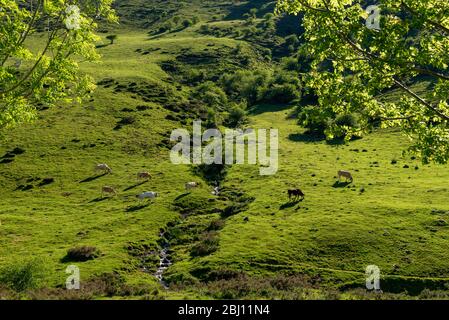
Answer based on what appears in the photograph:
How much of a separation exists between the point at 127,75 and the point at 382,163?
79.6m

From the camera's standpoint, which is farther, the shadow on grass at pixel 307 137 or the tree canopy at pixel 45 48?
the shadow on grass at pixel 307 137

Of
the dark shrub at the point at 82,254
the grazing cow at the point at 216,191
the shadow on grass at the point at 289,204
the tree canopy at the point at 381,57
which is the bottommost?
the grazing cow at the point at 216,191

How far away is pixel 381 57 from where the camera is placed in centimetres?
2191

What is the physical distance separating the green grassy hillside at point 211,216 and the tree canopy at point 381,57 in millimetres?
11608

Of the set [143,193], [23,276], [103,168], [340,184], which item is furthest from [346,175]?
[23,276]

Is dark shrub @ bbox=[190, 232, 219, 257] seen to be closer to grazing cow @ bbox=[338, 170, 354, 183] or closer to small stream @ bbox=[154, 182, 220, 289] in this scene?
small stream @ bbox=[154, 182, 220, 289]

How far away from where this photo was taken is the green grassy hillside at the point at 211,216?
34281mm

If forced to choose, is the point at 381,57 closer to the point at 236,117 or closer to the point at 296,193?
the point at 296,193

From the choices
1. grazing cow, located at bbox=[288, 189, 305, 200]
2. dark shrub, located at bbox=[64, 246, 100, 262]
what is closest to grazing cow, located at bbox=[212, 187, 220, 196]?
grazing cow, located at bbox=[288, 189, 305, 200]

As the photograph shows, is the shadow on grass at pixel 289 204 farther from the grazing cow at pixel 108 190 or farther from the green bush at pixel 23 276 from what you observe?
the green bush at pixel 23 276

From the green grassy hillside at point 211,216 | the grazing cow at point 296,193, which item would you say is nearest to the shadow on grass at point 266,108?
the green grassy hillside at point 211,216

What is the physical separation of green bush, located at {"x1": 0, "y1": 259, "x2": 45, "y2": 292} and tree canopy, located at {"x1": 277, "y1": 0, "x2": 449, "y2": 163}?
79.4 ft

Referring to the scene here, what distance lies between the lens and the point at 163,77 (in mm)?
130125

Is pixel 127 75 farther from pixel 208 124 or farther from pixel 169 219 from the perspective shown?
pixel 169 219
